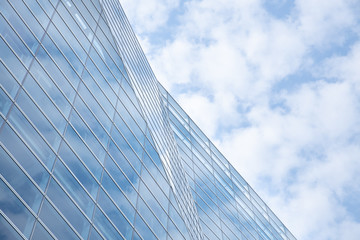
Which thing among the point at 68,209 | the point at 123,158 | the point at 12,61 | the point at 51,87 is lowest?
the point at 68,209

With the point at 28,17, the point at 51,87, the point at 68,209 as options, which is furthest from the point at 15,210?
the point at 28,17

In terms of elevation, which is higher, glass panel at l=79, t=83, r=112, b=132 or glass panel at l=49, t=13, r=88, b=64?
glass panel at l=49, t=13, r=88, b=64

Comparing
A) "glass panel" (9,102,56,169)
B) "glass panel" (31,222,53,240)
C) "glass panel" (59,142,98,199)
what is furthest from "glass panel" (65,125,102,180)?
"glass panel" (31,222,53,240)

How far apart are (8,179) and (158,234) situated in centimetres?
954

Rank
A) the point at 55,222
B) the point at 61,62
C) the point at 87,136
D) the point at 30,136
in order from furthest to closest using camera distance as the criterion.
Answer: the point at 61,62
the point at 87,136
the point at 30,136
the point at 55,222

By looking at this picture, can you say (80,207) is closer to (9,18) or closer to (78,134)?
(78,134)

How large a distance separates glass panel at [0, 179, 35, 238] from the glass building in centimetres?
3

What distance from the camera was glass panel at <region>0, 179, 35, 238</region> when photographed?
10.2 m

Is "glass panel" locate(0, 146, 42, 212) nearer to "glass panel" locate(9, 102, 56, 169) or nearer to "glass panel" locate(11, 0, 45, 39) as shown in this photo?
"glass panel" locate(9, 102, 56, 169)

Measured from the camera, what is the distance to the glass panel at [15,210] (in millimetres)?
10211

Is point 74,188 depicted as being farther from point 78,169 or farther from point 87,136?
point 87,136

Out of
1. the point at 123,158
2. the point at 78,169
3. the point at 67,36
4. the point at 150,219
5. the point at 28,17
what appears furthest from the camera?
the point at 150,219

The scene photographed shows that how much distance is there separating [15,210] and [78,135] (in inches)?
202

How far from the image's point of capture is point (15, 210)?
1045 cm
